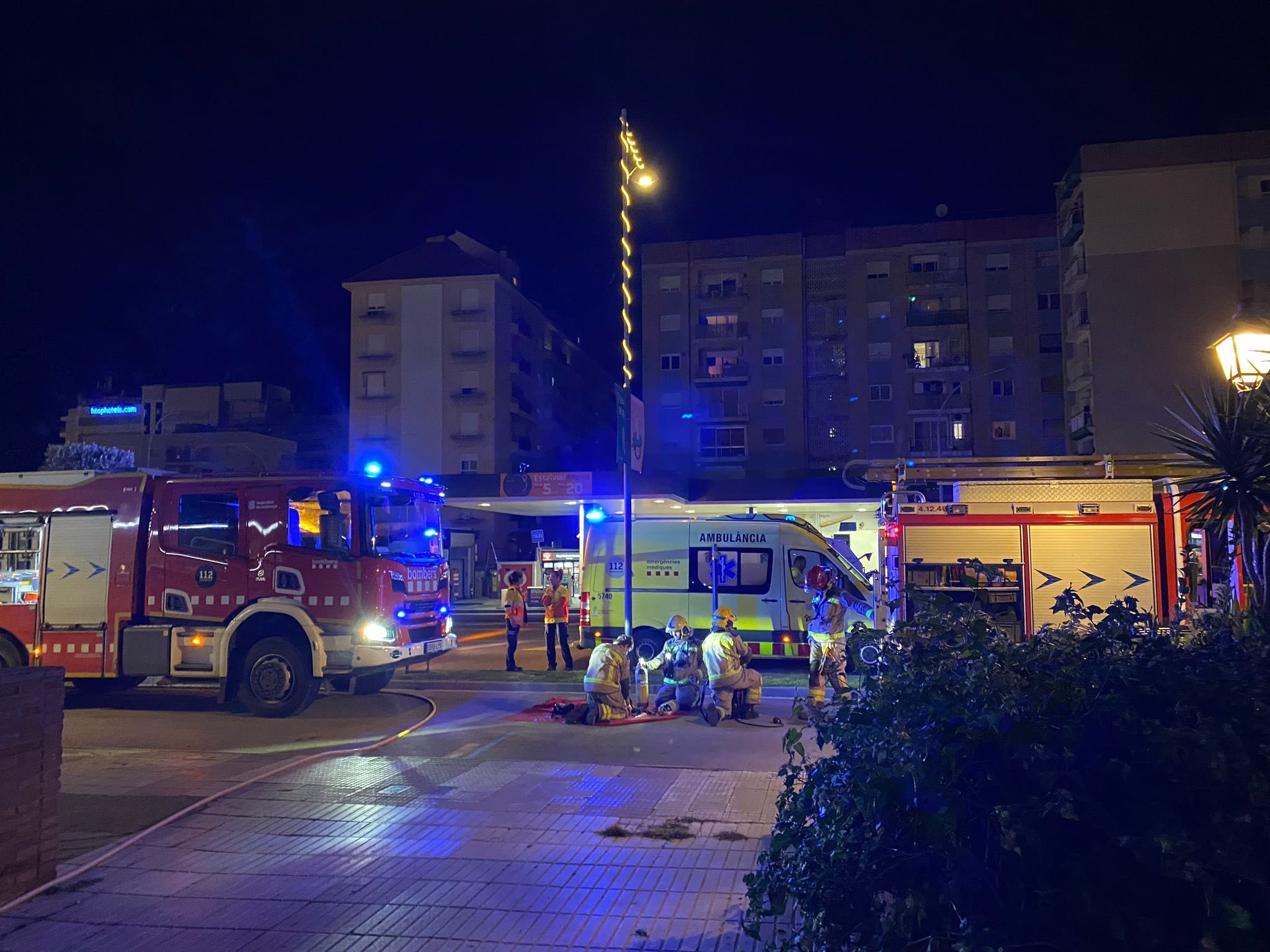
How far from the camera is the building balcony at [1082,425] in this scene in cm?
4194

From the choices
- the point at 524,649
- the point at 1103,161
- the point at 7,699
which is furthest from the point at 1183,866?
the point at 1103,161

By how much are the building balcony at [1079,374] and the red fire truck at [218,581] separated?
38.5 m

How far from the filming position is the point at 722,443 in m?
49.0

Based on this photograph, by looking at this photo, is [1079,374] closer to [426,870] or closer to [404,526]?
[404,526]

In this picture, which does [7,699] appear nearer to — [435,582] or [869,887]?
[869,887]

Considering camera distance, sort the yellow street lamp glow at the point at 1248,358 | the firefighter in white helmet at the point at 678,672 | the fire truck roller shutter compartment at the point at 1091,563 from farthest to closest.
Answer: the fire truck roller shutter compartment at the point at 1091,563, the firefighter in white helmet at the point at 678,672, the yellow street lamp glow at the point at 1248,358

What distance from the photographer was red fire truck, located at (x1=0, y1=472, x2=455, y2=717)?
36.3 feet

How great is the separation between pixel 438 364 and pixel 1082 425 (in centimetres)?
3171

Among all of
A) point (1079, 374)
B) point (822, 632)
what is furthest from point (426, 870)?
point (1079, 374)

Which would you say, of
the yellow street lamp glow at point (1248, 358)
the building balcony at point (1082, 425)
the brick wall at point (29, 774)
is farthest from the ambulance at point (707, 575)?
the building balcony at point (1082, 425)

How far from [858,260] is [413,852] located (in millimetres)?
45257

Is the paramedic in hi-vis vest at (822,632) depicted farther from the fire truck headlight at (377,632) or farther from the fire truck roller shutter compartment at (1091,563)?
the fire truck headlight at (377,632)

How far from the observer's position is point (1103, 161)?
40188 mm

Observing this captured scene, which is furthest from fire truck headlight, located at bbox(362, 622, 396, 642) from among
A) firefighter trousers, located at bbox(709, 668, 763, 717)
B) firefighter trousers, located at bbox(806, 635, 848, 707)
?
firefighter trousers, located at bbox(806, 635, 848, 707)
